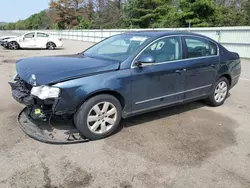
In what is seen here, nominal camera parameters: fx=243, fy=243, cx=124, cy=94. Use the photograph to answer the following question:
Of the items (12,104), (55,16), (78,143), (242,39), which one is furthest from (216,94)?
(55,16)

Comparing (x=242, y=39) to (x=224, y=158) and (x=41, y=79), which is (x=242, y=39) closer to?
(x=224, y=158)

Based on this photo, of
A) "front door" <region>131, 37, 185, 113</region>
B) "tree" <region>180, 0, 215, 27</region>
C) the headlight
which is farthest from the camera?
"tree" <region>180, 0, 215, 27</region>

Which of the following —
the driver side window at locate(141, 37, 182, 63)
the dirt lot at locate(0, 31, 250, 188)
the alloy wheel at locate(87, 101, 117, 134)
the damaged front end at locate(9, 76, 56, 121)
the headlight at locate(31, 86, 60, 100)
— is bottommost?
the dirt lot at locate(0, 31, 250, 188)

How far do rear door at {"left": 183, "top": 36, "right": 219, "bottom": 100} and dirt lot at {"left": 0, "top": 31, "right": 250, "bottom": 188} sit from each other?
62 centimetres

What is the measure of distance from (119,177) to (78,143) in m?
0.98

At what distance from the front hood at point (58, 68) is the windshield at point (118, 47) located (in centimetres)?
29

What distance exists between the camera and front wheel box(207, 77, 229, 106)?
17.2ft

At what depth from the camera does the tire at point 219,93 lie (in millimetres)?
5233

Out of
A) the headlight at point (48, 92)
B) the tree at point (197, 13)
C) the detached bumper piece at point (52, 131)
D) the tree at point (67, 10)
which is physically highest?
the tree at point (67, 10)

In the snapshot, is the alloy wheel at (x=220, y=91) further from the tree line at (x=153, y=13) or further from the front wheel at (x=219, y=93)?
the tree line at (x=153, y=13)

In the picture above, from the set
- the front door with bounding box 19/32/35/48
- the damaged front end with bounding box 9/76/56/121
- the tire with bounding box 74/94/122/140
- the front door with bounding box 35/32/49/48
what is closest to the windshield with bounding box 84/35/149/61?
the tire with bounding box 74/94/122/140

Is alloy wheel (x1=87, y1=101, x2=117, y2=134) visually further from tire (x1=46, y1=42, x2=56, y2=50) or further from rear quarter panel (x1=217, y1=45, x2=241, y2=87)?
tire (x1=46, y1=42, x2=56, y2=50)

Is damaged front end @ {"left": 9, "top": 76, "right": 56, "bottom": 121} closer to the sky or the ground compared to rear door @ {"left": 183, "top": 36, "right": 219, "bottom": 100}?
closer to the ground

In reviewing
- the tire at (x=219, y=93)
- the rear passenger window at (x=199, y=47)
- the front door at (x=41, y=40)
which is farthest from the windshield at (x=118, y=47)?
the front door at (x=41, y=40)
